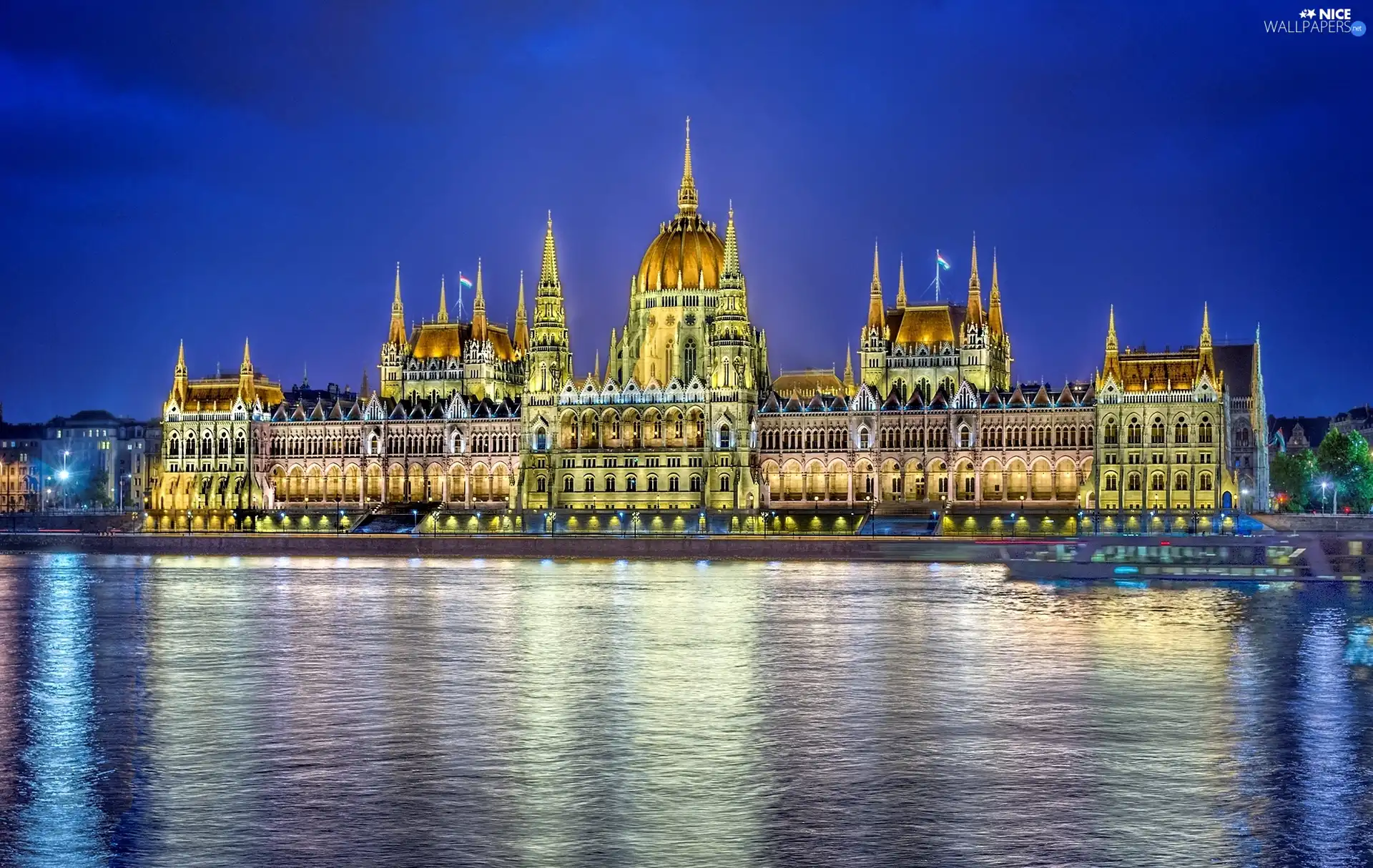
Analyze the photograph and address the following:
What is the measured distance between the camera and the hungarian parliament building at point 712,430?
118375 millimetres

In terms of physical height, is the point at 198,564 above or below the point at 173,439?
below

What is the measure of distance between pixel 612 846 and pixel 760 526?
8880 centimetres

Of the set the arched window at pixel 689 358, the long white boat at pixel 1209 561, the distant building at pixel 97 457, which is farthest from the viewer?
the distant building at pixel 97 457

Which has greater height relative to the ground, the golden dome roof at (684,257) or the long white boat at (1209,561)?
the golden dome roof at (684,257)

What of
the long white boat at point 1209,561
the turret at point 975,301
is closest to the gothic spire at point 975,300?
the turret at point 975,301

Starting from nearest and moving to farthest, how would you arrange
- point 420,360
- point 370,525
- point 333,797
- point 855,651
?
point 333,797, point 855,651, point 370,525, point 420,360

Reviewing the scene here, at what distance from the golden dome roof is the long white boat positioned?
69918 millimetres

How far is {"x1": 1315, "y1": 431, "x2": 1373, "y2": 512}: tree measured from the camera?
117 metres

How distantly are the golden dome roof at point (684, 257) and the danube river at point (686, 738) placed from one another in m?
90.3

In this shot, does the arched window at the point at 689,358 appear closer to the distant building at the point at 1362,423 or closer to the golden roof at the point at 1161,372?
the golden roof at the point at 1161,372

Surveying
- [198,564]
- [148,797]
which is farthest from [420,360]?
[148,797]

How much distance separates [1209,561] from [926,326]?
237 feet

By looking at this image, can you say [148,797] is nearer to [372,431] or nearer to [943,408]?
[943,408]

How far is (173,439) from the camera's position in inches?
5591
